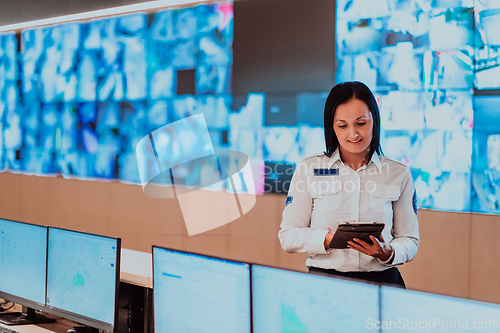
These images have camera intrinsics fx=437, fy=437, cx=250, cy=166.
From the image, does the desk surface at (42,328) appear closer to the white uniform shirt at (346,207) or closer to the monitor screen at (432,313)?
the white uniform shirt at (346,207)

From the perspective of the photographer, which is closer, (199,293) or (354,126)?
(199,293)

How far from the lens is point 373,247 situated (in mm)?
1623

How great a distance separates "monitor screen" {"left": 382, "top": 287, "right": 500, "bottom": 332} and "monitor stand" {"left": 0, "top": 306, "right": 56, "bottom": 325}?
147 cm

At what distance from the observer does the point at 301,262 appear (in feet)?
11.0

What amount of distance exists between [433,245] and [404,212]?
50.3 inches

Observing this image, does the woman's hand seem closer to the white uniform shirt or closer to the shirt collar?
the white uniform shirt

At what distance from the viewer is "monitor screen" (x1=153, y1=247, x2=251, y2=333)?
1199 mm

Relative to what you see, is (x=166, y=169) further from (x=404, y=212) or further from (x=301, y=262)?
(x=404, y=212)

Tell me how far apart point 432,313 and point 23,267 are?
1558 millimetres

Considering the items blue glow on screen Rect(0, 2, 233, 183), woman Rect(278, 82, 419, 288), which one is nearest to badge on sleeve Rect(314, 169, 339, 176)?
woman Rect(278, 82, 419, 288)

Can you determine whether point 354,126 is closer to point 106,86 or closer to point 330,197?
point 330,197

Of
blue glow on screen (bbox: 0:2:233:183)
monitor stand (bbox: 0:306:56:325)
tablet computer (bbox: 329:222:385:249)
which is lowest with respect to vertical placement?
monitor stand (bbox: 0:306:56:325)

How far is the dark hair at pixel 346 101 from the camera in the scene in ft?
6.10

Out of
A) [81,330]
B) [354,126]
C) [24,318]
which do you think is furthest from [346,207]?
[24,318]
